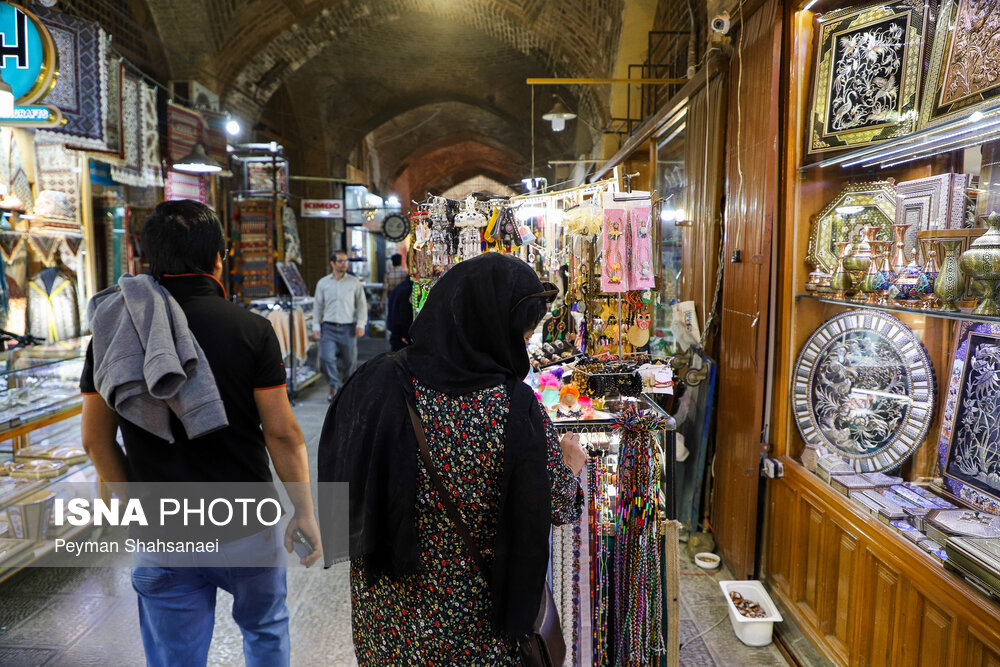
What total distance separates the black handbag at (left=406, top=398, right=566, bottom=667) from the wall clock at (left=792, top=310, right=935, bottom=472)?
1732mm

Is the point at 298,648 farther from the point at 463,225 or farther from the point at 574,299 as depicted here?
the point at 463,225

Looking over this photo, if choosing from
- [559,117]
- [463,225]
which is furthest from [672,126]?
[559,117]

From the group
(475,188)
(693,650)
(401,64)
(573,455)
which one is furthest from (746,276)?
(475,188)

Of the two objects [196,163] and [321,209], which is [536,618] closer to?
[196,163]

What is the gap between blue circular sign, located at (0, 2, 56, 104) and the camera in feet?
12.5

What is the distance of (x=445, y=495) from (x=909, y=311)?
6.06 ft

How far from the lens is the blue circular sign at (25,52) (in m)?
3.80

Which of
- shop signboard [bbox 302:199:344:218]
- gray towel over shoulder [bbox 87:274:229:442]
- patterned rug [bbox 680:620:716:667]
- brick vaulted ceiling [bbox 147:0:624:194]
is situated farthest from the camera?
shop signboard [bbox 302:199:344:218]

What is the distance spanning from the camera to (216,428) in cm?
174

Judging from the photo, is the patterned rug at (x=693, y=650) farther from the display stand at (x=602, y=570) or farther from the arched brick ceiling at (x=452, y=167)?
the arched brick ceiling at (x=452, y=167)

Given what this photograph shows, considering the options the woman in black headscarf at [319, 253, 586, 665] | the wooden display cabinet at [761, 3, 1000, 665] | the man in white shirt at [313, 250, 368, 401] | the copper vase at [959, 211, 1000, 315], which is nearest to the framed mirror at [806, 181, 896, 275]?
the wooden display cabinet at [761, 3, 1000, 665]

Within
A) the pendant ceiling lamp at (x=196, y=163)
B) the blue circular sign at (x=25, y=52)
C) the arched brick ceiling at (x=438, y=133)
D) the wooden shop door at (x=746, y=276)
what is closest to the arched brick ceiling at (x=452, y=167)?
the arched brick ceiling at (x=438, y=133)

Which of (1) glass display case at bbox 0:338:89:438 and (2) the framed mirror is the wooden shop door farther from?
(1) glass display case at bbox 0:338:89:438

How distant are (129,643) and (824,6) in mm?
4209
